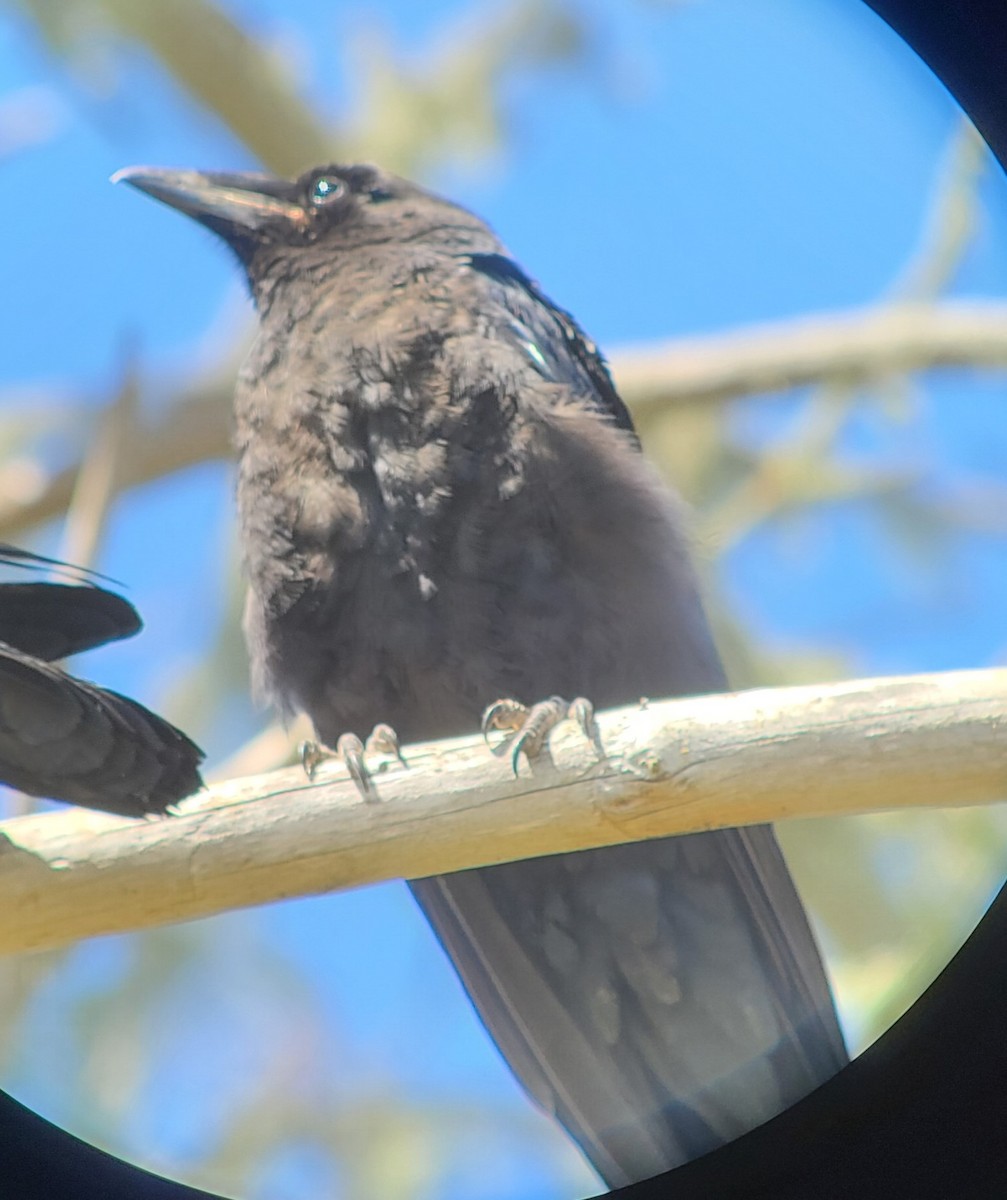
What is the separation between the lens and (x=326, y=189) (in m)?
2.31

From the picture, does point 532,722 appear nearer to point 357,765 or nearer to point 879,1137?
point 357,765

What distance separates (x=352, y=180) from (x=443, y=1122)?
1.49 m

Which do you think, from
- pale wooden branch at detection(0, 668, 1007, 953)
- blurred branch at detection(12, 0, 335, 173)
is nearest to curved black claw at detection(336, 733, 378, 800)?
pale wooden branch at detection(0, 668, 1007, 953)

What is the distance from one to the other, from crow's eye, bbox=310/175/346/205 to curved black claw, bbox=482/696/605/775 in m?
0.95

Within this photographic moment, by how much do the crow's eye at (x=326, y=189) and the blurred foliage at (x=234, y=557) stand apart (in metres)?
0.12

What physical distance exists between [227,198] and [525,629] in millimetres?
903

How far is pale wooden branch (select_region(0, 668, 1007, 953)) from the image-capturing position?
5.02 ft

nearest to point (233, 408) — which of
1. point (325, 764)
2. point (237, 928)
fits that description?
point (325, 764)

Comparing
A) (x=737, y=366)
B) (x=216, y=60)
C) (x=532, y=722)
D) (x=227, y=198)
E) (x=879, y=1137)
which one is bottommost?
(x=879, y=1137)

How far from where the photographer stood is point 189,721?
201 centimetres

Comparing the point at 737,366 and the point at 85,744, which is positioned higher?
the point at 737,366

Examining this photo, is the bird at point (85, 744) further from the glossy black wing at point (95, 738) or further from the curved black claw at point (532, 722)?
the curved black claw at point (532, 722)

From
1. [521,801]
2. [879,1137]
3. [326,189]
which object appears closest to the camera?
[521,801]

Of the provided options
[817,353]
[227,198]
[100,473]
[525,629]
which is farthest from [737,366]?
[100,473]
